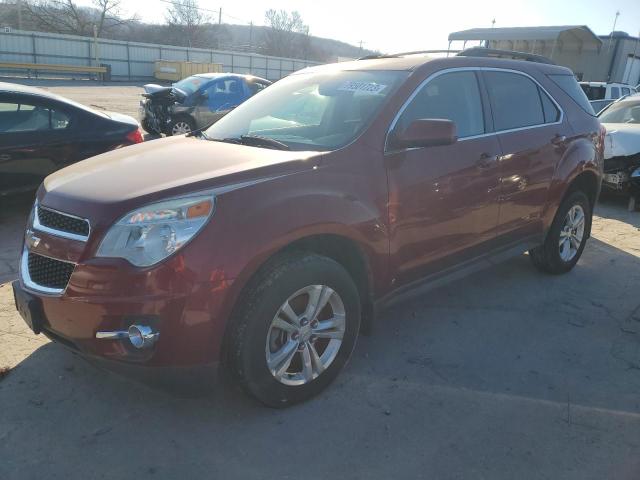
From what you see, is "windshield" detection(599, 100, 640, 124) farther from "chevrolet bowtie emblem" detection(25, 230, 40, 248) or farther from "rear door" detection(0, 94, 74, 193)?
"chevrolet bowtie emblem" detection(25, 230, 40, 248)

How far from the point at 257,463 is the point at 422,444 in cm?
82

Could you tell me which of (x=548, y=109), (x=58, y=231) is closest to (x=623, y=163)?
(x=548, y=109)

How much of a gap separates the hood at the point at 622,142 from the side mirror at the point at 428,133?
6230 mm

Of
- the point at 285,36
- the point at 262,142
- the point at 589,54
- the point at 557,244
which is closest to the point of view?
the point at 262,142

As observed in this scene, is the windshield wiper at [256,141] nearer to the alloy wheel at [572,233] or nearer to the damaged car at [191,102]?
the alloy wheel at [572,233]

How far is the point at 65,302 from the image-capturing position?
8.14 feet

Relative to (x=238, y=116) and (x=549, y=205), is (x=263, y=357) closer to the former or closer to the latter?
(x=238, y=116)

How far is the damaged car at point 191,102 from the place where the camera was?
12.2m

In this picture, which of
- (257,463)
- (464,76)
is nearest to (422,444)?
(257,463)

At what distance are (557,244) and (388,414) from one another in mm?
2810

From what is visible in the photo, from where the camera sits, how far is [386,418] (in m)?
2.86

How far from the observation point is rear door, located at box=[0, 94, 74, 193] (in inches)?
219

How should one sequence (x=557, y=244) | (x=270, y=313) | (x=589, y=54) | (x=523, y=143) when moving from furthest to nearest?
(x=589, y=54) → (x=557, y=244) → (x=523, y=143) → (x=270, y=313)

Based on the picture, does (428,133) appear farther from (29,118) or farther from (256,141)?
(29,118)
